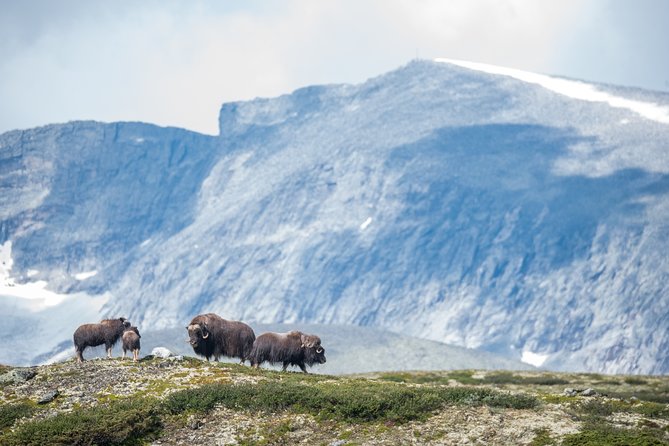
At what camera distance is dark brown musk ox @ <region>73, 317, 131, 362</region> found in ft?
231

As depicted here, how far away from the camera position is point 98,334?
7088cm

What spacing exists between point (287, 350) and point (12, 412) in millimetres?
20956

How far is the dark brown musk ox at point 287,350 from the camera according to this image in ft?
232

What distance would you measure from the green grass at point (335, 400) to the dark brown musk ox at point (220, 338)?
11.4 meters

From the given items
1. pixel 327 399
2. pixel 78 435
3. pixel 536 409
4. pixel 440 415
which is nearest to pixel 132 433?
pixel 78 435

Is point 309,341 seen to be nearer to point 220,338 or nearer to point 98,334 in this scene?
point 220,338

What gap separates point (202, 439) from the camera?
177ft

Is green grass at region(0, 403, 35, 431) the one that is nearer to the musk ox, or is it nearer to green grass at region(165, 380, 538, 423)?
green grass at region(165, 380, 538, 423)

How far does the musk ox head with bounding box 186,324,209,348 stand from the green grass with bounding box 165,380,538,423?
416 inches

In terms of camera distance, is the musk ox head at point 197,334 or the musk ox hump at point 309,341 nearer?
the musk ox head at point 197,334

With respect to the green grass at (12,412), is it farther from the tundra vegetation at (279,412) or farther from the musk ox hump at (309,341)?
the musk ox hump at (309,341)

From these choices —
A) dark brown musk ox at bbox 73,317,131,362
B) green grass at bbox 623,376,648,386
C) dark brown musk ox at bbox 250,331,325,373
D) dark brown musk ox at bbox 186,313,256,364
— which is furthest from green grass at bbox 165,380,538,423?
green grass at bbox 623,376,648,386

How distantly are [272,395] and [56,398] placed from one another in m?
12.0

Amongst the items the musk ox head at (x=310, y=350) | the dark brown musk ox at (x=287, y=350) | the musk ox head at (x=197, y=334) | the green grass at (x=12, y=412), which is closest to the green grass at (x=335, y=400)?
the green grass at (x=12, y=412)
